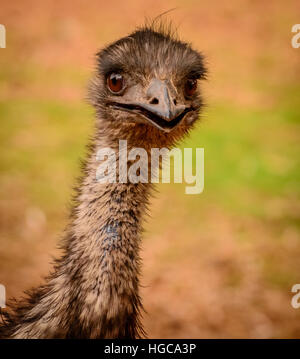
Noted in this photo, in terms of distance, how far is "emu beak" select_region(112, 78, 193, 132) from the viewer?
1552mm

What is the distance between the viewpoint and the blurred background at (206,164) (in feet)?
11.2

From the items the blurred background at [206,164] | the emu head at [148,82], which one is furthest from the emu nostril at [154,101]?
the blurred background at [206,164]

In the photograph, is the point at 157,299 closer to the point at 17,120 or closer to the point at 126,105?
the point at 126,105

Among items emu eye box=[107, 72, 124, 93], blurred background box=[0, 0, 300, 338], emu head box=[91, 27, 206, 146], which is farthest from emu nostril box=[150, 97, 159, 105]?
blurred background box=[0, 0, 300, 338]

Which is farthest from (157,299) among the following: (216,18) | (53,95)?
(216,18)

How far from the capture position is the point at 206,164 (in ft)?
15.9

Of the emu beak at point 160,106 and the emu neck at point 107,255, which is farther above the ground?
the emu beak at point 160,106

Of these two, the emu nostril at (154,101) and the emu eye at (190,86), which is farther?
the emu eye at (190,86)

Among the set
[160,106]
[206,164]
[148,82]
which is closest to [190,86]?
[148,82]

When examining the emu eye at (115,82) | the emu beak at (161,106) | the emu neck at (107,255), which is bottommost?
the emu neck at (107,255)

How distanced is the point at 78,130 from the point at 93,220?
3.62 meters

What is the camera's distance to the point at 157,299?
3404 millimetres

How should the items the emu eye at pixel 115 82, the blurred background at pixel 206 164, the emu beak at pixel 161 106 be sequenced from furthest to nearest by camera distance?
the blurred background at pixel 206 164, the emu eye at pixel 115 82, the emu beak at pixel 161 106

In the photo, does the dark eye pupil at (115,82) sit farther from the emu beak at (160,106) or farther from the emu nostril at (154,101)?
the emu nostril at (154,101)
